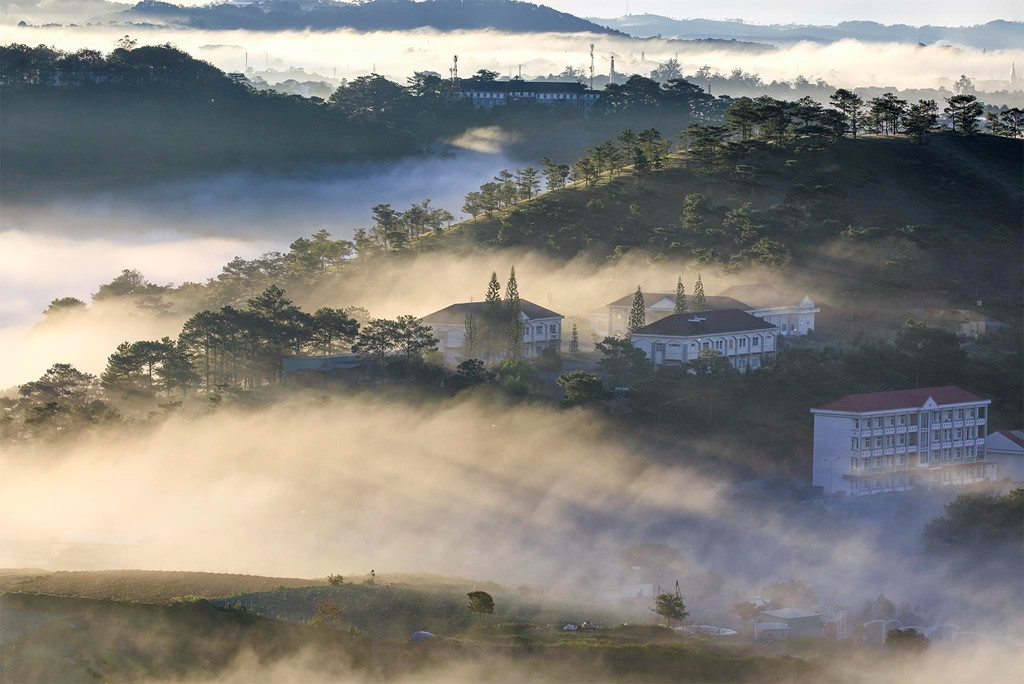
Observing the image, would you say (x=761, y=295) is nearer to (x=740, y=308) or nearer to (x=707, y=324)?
(x=740, y=308)

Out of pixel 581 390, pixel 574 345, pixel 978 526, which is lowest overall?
pixel 978 526

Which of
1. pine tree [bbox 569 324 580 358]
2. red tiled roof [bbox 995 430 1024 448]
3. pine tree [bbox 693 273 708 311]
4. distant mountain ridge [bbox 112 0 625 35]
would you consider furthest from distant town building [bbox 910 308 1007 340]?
distant mountain ridge [bbox 112 0 625 35]

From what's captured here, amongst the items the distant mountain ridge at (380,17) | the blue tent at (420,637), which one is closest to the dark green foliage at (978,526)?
the blue tent at (420,637)

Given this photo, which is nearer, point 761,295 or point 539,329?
point 539,329

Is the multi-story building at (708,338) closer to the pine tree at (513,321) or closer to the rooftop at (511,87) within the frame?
the pine tree at (513,321)

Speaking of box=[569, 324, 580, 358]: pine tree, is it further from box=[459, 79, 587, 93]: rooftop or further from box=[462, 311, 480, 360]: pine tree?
box=[459, 79, 587, 93]: rooftop

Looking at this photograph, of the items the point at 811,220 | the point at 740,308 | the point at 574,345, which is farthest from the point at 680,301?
the point at 811,220

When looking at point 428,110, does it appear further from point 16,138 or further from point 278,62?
point 278,62
